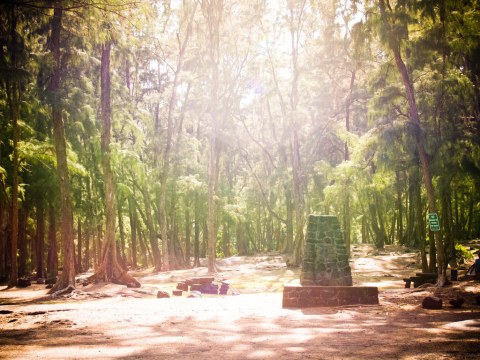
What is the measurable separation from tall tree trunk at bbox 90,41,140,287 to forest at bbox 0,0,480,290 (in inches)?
2.3

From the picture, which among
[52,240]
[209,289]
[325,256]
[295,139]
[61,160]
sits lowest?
[209,289]

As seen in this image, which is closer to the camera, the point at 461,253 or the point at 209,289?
the point at 209,289

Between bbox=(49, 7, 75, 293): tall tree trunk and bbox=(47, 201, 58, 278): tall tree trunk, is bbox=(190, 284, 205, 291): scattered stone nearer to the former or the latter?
bbox=(49, 7, 75, 293): tall tree trunk

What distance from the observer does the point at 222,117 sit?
30.7 meters

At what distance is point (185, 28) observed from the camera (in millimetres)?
28156

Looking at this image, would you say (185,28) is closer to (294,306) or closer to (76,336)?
(294,306)

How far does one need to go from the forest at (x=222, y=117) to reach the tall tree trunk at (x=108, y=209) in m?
0.06

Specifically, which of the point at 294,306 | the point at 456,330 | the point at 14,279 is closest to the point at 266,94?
the point at 14,279

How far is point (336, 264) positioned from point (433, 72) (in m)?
7.88

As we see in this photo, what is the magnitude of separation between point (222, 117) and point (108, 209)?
14.1 meters

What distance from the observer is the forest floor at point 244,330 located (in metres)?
5.98

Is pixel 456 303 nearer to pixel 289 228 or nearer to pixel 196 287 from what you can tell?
pixel 196 287

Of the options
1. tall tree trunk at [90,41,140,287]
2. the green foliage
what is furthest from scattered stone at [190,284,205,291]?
the green foliage

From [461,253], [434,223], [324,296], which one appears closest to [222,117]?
[461,253]
